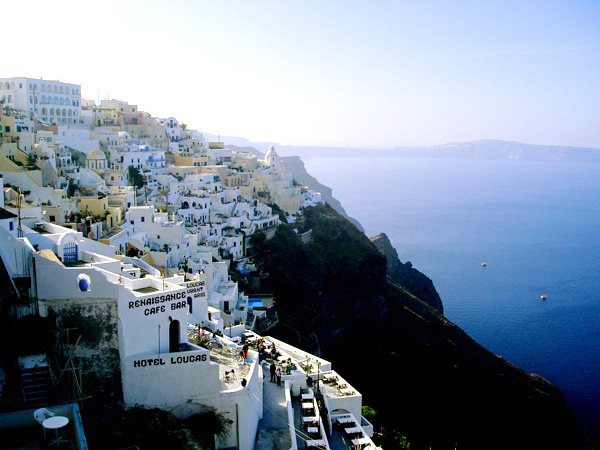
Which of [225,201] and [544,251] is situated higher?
[225,201]

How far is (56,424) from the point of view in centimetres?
1055

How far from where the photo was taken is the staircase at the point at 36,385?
1306cm

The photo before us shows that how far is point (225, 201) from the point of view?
45.6 meters

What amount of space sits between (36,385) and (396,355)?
37664 mm

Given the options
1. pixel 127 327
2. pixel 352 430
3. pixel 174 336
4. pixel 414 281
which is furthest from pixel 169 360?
pixel 414 281

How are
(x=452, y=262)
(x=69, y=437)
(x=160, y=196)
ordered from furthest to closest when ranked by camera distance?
(x=452, y=262), (x=160, y=196), (x=69, y=437)

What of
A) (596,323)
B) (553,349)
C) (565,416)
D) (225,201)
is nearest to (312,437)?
(225,201)

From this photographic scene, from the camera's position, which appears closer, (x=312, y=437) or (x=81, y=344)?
(x=81, y=344)

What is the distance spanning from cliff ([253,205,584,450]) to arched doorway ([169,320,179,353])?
715 inches

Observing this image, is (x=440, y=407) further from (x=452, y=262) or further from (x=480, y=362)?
(x=452, y=262)

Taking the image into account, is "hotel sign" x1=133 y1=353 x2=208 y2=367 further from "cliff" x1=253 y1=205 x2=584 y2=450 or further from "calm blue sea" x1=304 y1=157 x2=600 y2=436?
"calm blue sea" x1=304 y1=157 x2=600 y2=436

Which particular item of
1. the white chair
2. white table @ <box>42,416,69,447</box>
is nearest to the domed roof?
the white chair

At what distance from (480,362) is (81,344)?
138ft

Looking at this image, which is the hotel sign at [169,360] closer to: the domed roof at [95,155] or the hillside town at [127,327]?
the hillside town at [127,327]
